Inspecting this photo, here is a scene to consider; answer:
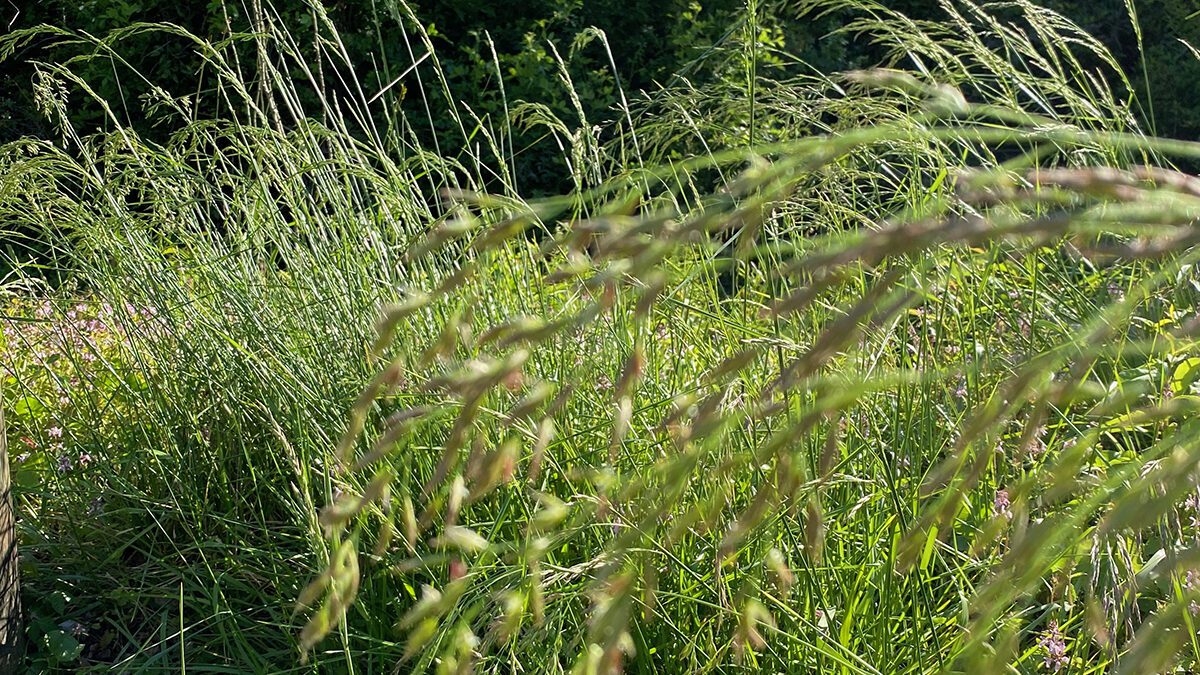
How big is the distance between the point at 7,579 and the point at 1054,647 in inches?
76.2

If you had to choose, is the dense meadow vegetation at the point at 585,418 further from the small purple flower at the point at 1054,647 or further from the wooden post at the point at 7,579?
the wooden post at the point at 7,579

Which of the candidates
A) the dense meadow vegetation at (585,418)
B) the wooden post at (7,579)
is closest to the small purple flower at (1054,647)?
the dense meadow vegetation at (585,418)

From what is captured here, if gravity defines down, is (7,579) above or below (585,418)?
below

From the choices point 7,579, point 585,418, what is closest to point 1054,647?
point 585,418

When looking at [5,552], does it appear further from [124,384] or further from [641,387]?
[641,387]

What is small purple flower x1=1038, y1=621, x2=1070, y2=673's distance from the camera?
190 centimetres

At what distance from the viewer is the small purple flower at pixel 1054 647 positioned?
190 centimetres

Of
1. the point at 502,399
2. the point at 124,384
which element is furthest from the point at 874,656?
the point at 124,384

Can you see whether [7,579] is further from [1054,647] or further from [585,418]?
[1054,647]

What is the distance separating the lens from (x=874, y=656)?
186 centimetres

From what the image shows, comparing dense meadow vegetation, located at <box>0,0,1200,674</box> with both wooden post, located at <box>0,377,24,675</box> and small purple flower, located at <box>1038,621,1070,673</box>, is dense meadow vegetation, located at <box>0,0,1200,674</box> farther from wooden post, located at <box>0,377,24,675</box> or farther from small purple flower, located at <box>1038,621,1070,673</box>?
wooden post, located at <box>0,377,24,675</box>

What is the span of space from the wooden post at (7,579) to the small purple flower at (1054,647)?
1.90 metres

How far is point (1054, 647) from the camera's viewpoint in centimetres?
190

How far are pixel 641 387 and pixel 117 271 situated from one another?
1622mm
